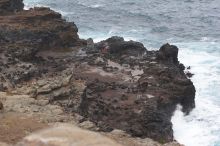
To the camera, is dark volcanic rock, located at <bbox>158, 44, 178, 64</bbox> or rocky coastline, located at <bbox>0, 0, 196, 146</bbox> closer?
rocky coastline, located at <bbox>0, 0, 196, 146</bbox>

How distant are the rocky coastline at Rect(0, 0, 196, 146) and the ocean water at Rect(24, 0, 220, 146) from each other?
196cm

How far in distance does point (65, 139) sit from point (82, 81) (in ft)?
106

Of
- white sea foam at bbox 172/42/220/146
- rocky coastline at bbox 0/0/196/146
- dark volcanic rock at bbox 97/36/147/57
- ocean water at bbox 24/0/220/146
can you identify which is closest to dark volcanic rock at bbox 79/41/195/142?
rocky coastline at bbox 0/0/196/146

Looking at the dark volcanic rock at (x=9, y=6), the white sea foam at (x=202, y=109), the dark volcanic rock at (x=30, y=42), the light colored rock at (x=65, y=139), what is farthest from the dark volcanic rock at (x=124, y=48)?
the light colored rock at (x=65, y=139)

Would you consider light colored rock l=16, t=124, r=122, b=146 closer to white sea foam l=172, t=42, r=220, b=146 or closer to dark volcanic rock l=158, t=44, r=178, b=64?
white sea foam l=172, t=42, r=220, b=146

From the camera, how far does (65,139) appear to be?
173 inches

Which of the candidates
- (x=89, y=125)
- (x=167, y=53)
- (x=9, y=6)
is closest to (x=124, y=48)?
(x=167, y=53)

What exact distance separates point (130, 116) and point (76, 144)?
2904 centimetres

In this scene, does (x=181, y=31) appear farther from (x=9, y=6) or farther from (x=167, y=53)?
(x=9, y=6)

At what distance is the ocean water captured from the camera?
3797 cm

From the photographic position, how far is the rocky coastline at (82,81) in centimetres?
3034

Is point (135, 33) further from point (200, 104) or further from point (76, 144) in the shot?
point (76, 144)

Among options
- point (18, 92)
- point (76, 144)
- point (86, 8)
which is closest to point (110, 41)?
point (18, 92)

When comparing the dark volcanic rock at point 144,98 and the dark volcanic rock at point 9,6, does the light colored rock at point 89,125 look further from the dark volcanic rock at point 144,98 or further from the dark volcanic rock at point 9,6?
the dark volcanic rock at point 9,6
